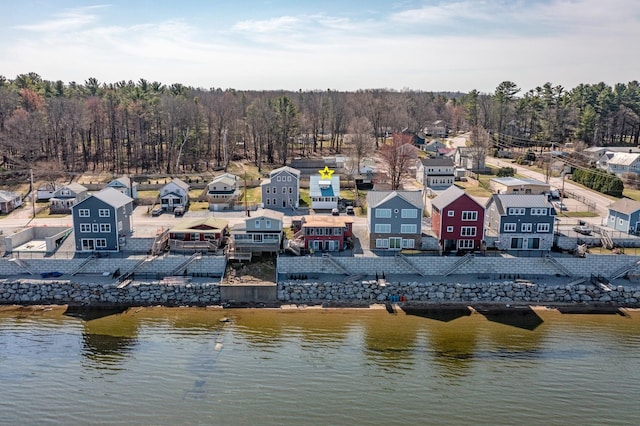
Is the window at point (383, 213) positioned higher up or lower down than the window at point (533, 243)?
higher up

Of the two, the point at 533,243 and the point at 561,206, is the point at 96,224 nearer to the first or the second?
the point at 533,243

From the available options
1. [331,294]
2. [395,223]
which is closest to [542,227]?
[395,223]

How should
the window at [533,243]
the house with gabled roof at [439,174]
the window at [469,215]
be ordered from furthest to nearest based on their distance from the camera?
the house with gabled roof at [439,174] < the window at [533,243] < the window at [469,215]

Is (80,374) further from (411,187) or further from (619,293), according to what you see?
(411,187)

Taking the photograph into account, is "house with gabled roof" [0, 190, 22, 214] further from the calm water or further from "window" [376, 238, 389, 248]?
"window" [376, 238, 389, 248]

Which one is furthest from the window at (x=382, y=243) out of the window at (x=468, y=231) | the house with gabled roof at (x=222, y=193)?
the house with gabled roof at (x=222, y=193)

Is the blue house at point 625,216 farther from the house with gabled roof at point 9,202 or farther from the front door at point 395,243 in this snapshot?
the house with gabled roof at point 9,202

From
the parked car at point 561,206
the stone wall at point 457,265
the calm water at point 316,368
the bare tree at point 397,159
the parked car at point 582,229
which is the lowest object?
the calm water at point 316,368

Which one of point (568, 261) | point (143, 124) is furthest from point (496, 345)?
point (143, 124)
